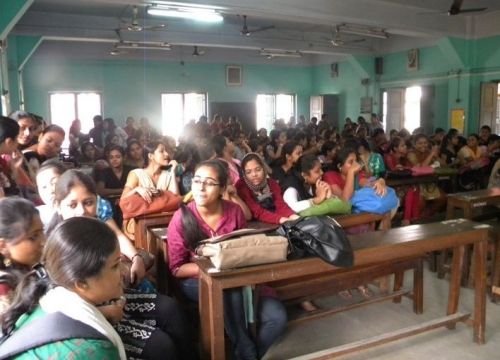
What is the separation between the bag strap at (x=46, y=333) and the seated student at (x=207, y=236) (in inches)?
45.1

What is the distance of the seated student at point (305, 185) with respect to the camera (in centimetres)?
329

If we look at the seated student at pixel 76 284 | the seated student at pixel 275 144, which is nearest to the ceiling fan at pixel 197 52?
the seated student at pixel 275 144

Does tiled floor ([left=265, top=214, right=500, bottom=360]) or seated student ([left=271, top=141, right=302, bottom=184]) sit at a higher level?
seated student ([left=271, top=141, right=302, bottom=184])

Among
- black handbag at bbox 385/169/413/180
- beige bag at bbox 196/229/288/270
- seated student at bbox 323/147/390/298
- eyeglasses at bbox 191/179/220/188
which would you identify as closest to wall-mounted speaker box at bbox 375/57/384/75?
Answer: black handbag at bbox 385/169/413/180

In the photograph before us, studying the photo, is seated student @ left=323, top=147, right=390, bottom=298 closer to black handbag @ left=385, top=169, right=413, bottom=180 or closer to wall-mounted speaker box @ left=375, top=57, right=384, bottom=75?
black handbag @ left=385, top=169, right=413, bottom=180

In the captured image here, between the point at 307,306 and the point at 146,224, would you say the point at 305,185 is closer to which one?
the point at 307,306

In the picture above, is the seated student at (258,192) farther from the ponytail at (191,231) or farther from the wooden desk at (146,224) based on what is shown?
A: the ponytail at (191,231)

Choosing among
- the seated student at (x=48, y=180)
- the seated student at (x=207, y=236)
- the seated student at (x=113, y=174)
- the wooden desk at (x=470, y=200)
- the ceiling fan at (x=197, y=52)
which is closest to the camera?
the seated student at (x=207, y=236)

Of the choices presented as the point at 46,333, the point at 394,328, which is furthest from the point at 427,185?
the point at 46,333

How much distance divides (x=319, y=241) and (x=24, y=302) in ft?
4.28

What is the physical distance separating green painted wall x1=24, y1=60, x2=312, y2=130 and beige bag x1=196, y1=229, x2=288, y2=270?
11.2m

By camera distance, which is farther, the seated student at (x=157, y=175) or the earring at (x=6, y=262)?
the seated student at (x=157, y=175)

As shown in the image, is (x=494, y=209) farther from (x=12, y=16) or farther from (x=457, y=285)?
(x=12, y=16)

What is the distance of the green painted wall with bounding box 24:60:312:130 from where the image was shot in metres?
11.8
